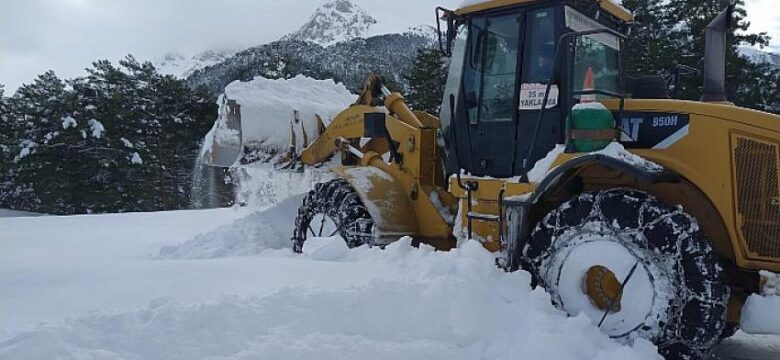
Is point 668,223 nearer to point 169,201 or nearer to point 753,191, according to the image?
point 753,191

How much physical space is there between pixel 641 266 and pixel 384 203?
2.89 meters

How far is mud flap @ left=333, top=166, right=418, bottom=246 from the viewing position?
606 centimetres

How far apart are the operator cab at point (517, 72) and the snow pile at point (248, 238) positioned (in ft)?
8.79

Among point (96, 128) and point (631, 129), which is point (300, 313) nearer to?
point (631, 129)

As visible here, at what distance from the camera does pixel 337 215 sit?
21.2 feet

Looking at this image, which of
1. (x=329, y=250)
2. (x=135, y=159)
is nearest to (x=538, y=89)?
(x=329, y=250)

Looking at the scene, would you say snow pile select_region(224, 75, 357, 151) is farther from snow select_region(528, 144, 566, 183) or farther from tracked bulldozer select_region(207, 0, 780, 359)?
snow select_region(528, 144, 566, 183)

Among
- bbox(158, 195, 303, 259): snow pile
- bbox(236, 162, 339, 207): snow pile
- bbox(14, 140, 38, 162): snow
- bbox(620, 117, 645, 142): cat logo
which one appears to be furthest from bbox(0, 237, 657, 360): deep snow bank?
bbox(14, 140, 38, 162): snow

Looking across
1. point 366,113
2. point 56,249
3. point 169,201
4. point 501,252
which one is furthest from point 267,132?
point 169,201

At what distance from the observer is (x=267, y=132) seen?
8297mm

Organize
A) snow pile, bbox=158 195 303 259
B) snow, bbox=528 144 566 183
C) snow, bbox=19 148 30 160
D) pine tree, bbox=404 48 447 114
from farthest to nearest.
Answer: pine tree, bbox=404 48 447 114, snow, bbox=19 148 30 160, snow pile, bbox=158 195 303 259, snow, bbox=528 144 566 183

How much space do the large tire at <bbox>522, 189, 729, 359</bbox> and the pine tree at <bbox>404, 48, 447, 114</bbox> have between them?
83.4ft

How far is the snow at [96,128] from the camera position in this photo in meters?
29.6

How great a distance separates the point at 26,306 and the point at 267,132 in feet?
16.0
